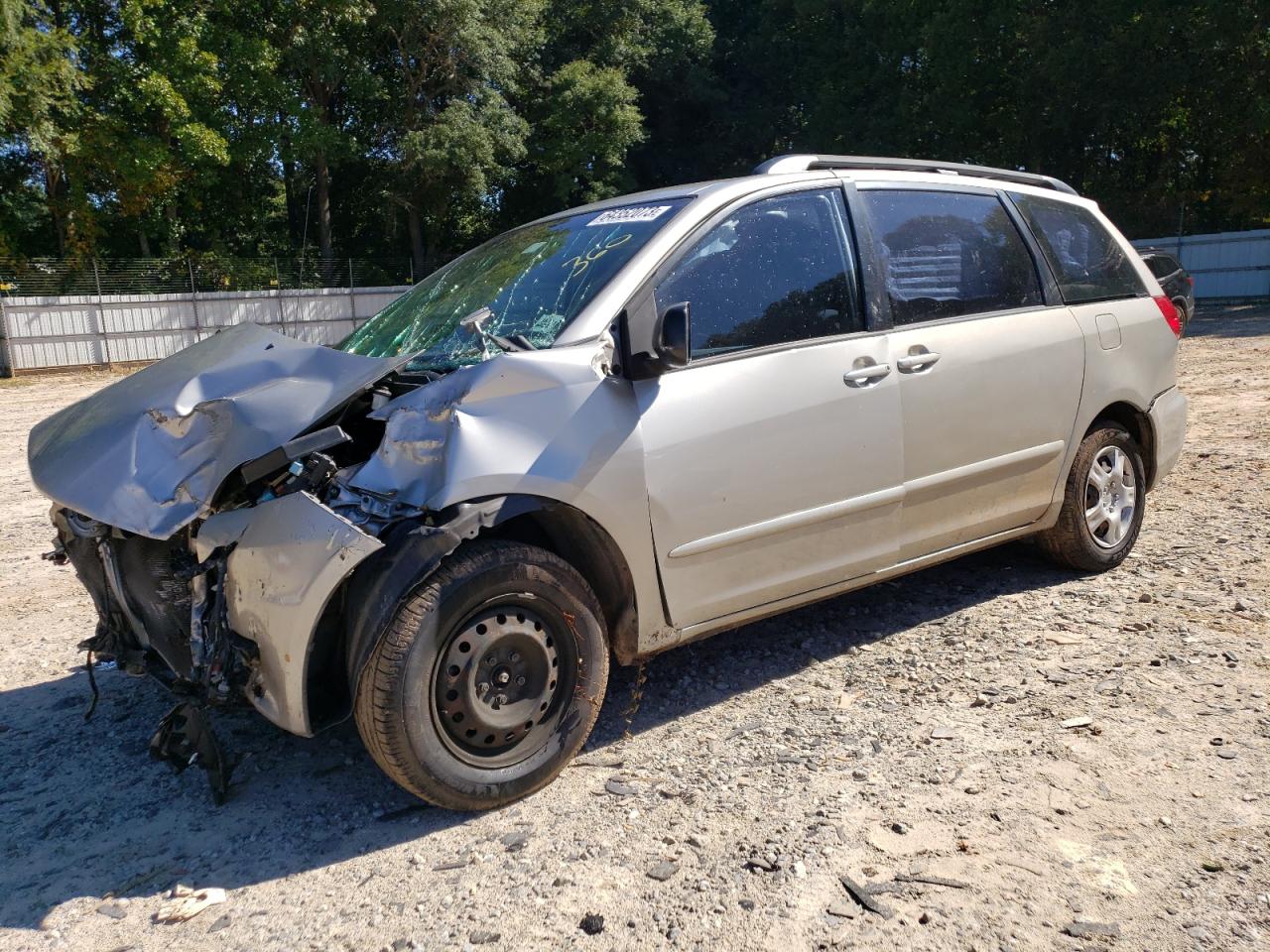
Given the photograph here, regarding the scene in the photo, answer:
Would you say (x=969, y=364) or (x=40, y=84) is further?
(x=40, y=84)

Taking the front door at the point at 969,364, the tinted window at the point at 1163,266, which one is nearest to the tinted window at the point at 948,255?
the front door at the point at 969,364

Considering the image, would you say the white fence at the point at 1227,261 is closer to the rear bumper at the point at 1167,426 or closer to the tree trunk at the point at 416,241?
the tree trunk at the point at 416,241

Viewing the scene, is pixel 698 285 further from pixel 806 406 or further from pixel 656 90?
pixel 656 90

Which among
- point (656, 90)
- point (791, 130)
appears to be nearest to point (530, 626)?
point (656, 90)

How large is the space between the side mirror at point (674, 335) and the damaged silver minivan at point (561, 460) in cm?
1

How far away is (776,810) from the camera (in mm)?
2967

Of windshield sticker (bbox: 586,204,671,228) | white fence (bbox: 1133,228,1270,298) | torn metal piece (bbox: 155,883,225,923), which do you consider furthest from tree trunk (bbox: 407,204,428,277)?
torn metal piece (bbox: 155,883,225,923)

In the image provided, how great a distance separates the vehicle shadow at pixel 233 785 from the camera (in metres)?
2.85

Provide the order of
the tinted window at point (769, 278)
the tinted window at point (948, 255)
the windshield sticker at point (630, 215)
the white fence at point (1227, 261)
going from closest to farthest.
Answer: the tinted window at point (769, 278) → the windshield sticker at point (630, 215) → the tinted window at point (948, 255) → the white fence at point (1227, 261)

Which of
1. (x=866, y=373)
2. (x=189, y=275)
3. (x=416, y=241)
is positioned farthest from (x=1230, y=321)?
(x=189, y=275)

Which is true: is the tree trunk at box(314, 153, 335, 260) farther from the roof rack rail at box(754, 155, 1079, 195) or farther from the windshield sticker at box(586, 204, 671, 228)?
the windshield sticker at box(586, 204, 671, 228)

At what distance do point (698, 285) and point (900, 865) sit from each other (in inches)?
76.1

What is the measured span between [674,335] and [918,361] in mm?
1196

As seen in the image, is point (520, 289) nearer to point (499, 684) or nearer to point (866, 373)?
point (866, 373)
